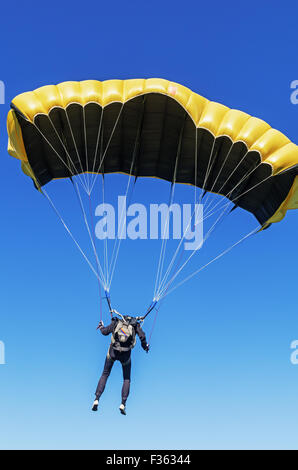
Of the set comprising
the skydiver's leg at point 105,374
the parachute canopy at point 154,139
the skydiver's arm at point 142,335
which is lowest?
the skydiver's leg at point 105,374

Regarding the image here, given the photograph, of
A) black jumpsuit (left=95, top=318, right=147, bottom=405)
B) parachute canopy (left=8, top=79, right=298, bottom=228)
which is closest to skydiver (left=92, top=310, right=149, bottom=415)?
black jumpsuit (left=95, top=318, right=147, bottom=405)

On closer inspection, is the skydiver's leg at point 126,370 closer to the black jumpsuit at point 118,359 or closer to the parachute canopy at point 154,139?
the black jumpsuit at point 118,359

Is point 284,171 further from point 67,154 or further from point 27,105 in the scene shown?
point 27,105

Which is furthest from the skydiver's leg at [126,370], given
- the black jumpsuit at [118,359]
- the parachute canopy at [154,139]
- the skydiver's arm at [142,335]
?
the parachute canopy at [154,139]

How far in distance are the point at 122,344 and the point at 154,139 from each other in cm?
562

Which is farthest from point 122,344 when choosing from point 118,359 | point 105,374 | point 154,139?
point 154,139

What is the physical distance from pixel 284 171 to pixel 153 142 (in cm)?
360

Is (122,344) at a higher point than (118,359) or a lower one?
higher

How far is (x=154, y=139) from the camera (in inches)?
580

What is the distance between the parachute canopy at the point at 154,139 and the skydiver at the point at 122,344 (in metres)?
4.20

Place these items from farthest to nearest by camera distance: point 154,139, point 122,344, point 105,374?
1. point 154,139
2. point 105,374
3. point 122,344

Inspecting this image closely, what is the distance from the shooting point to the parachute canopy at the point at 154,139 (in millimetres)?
13406

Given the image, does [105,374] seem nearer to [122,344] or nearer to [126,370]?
[126,370]
